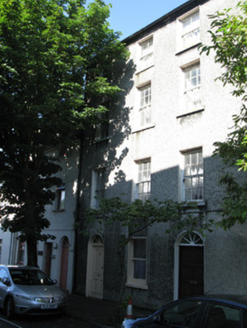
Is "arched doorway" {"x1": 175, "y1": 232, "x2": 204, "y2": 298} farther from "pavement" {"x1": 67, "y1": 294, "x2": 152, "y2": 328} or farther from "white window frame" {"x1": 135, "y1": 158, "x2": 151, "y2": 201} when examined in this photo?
"white window frame" {"x1": 135, "y1": 158, "x2": 151, "y2": 201}

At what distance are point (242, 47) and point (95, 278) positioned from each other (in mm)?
11898

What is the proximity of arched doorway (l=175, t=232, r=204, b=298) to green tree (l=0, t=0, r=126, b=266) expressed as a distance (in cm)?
594

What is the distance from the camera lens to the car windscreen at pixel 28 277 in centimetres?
1150

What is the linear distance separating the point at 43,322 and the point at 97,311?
2220 mm

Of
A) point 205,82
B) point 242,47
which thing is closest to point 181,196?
point 205,82

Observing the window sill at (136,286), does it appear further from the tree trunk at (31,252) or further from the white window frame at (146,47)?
the white window frame at (146,47)

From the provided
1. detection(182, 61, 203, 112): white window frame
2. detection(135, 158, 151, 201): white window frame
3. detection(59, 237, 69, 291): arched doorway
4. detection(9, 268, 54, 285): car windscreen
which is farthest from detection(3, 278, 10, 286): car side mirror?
detection(182, 61, 203, 112): white window frame

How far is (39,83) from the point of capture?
43.6ft

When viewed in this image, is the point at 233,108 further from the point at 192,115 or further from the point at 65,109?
the point at 65,109

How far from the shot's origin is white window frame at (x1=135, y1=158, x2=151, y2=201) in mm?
13680

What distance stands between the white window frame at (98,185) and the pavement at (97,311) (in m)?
4.27

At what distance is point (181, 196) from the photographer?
12141 millimetres

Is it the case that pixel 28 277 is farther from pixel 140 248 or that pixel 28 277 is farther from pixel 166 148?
pixel 166 148

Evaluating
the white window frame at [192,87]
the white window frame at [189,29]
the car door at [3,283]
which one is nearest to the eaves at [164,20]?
the white window frame at [189,29]
